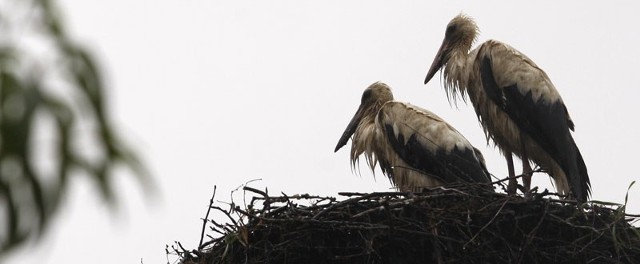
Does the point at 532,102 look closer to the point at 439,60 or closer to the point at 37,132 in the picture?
the point at 439,60

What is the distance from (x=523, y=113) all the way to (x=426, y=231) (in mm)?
1823

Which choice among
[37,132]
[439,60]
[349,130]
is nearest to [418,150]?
[349,130]

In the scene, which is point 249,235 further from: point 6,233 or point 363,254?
point 6,233

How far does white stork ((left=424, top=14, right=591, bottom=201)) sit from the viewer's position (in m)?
5.89

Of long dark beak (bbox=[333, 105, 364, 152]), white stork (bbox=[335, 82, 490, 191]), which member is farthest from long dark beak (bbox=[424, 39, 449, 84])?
white stork (bbox=[335, 82, 490, 191])

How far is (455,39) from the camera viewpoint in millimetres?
6840

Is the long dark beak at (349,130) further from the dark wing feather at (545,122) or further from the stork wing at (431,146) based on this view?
the dark wing feather at (545,122)

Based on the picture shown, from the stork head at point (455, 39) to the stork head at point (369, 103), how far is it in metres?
0.33

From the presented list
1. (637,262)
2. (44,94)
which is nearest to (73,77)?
(44,94)

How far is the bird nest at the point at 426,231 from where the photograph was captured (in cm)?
448

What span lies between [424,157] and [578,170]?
964mm

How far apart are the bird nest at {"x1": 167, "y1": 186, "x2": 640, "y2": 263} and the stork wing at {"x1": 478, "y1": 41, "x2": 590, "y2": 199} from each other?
118 centimetres

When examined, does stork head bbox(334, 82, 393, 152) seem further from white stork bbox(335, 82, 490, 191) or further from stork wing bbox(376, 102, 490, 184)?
stork wing bbox(376, 102, 490, 184)

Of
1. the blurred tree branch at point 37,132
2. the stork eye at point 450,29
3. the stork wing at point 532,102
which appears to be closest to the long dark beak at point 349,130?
the stork eye at point 450,29
